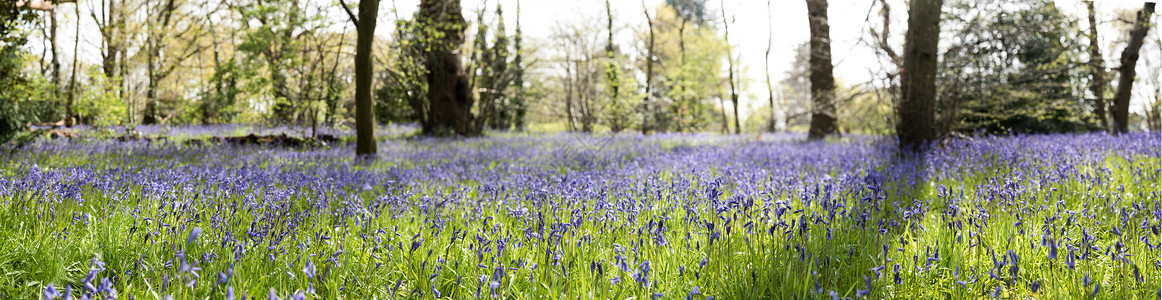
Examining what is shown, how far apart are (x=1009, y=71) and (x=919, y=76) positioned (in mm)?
4221

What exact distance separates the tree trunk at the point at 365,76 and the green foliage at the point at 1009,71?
853 centimetres

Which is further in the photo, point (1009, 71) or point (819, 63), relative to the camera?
point (819, 63)

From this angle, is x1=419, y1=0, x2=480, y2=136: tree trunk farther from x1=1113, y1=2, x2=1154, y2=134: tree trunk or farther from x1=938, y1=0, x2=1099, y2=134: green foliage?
x1=1113, y1=2, x2=1154, y2=134: tree trunk

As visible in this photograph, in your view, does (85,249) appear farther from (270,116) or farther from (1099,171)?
(270,116)

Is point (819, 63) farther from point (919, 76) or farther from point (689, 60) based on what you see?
point (689, 60)

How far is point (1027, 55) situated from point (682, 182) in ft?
52.4

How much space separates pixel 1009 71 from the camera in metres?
10.6

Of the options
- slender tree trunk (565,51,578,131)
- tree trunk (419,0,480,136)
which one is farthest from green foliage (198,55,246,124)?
slender tree trunk (565,51,578,131)

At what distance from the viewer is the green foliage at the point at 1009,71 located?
9141 millimetres

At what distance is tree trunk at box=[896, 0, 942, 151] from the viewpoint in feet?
26.2

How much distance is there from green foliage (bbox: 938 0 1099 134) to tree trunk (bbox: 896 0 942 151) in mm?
773

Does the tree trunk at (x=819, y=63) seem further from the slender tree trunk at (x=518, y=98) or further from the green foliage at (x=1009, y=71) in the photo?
the slender tree trunk at (x=518, y=98)

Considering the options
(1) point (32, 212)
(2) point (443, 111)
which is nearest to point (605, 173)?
(1) point (32, 212)

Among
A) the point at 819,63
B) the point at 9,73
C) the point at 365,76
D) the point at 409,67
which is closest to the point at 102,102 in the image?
the point at 9,73
